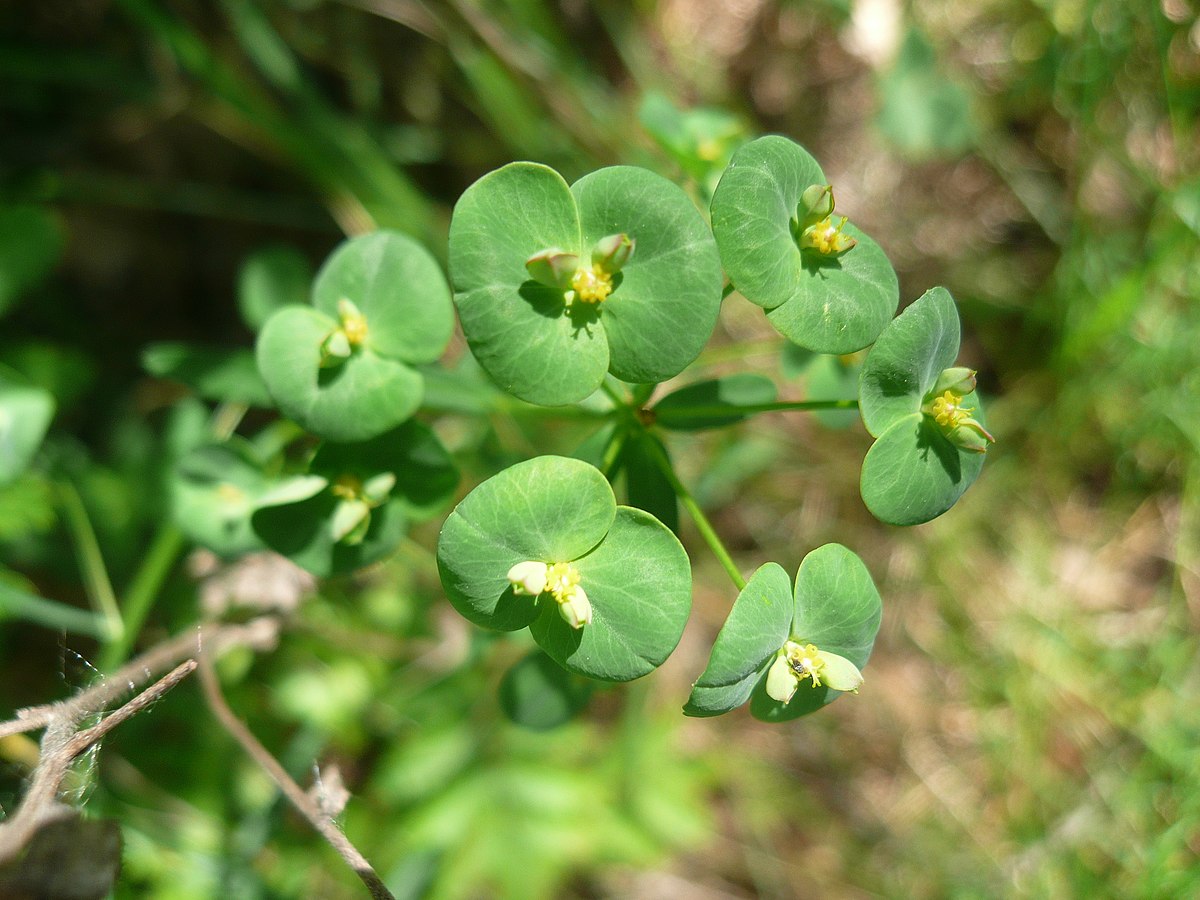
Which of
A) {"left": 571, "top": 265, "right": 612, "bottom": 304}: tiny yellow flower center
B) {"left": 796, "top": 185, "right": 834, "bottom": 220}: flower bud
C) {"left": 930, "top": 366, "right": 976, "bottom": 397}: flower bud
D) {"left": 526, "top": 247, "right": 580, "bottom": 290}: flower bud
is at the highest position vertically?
{"left": 796, "top": 185, "right": 834, "bottom": 220}: flower bud

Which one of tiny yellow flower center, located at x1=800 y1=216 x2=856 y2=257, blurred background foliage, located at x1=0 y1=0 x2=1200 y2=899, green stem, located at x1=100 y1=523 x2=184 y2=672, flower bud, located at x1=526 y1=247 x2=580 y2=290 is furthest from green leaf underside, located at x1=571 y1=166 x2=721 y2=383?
green stem, located at x1=100 y1=523 x2=184 y2=672

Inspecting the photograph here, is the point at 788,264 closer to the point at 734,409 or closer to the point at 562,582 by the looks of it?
the point at 734,409

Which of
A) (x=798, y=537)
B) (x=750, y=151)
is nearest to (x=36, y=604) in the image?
(x=750, y=151)

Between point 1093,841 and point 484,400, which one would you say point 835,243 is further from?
point 1093,841

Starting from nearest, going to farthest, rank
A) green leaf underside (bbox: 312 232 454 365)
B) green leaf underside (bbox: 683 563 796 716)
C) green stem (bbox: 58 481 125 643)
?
green leaf underside (bbox: 683 563 796 716), green leaf underside (bbox: 312 232 454 365), green stem (bbox: 58 481 125 643)

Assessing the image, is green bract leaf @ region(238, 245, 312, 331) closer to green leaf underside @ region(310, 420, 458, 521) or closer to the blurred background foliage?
the blurred background foliage

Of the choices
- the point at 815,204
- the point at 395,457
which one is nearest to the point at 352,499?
the point at 395,457

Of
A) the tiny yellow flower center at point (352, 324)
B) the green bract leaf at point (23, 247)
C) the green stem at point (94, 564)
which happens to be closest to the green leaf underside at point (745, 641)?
the tiny yellow flower center at point (352, 324)
